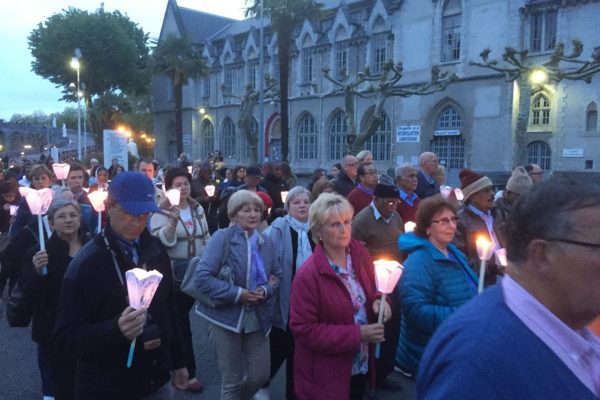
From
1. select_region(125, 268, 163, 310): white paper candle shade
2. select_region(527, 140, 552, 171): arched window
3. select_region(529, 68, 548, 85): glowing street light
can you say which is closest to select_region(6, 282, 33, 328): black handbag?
select_region(125, 268, 163, 310): white paper candle shade

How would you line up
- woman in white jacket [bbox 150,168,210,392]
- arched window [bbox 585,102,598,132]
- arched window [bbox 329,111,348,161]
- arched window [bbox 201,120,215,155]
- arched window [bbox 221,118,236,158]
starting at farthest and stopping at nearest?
arched window [bbox 201,120,215,155], arched window [bbox 221,118,236,158], arched window [bbox 329,111,348,161], arched window [bbox 585,102,598,132], woman in white jacket [bbox 150,168,210,392]

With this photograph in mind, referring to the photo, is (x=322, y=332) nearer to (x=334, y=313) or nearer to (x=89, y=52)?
(x=334, y=313)

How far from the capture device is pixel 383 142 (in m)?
37.5

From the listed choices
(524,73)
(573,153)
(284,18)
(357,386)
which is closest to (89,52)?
(284,18)

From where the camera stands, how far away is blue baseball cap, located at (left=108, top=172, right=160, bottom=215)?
2.72 m

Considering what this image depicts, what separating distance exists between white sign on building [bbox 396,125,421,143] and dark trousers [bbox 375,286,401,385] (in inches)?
1216

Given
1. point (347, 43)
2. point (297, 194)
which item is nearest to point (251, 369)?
point (297, 194)

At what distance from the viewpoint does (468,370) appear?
1304mm

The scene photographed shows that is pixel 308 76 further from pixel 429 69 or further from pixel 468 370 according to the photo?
pixel 468 370

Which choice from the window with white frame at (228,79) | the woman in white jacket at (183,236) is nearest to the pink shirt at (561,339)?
the woman in white jacket at (183,236)

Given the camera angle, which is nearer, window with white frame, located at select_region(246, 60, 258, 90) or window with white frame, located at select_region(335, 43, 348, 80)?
window with white frame, located at select_region(335, 43, 348, 80)

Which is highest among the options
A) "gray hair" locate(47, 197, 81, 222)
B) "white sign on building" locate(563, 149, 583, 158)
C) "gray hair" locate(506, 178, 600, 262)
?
"white sign on building" locate(563, 149, 583, 158)

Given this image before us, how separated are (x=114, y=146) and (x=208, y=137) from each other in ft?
120

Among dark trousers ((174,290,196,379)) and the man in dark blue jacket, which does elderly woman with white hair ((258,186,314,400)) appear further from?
the man in dark blue jacket
